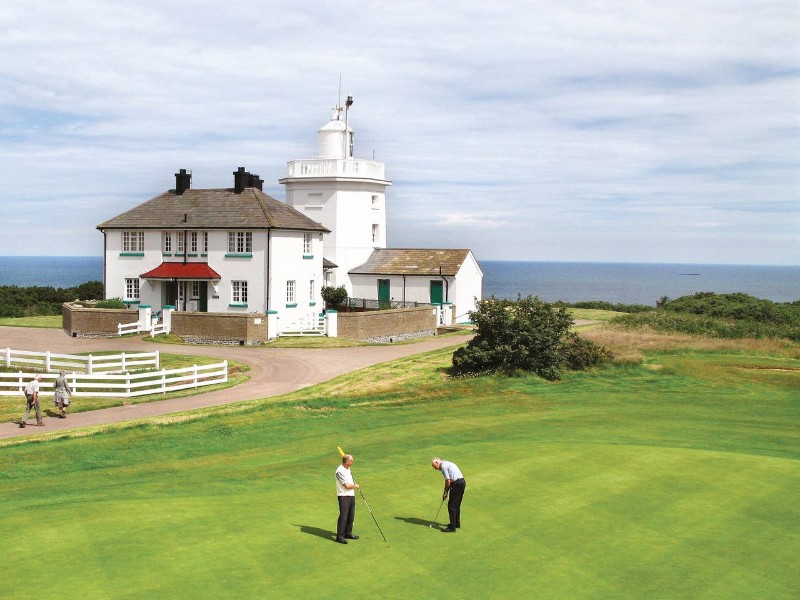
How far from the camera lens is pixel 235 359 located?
3806cm

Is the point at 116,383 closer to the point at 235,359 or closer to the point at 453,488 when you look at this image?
the point at 235,359

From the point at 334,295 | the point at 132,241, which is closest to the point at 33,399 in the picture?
the point at 132,241

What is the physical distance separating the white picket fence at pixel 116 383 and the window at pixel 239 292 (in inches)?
553

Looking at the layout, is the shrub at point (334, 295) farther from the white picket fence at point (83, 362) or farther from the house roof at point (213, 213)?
the white picket fence at point (83, 362)

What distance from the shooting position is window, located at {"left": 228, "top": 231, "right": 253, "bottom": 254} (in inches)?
1818

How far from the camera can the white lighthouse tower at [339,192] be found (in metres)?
53.6

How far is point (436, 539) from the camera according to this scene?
14219 millimetres

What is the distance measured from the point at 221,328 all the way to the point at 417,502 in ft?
92.3

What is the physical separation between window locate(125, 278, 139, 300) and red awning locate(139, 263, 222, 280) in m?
1.56

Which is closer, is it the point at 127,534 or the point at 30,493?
the point at 127,534

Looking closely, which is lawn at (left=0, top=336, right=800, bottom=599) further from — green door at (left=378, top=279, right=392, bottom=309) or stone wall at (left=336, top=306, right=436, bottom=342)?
green door at (left=378, top=279, right=392, bottom=309)

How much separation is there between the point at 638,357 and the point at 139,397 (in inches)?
770

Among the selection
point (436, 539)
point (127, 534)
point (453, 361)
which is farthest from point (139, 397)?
point (436, 539)

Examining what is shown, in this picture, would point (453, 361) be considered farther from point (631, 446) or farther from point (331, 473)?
point (331, 473)
